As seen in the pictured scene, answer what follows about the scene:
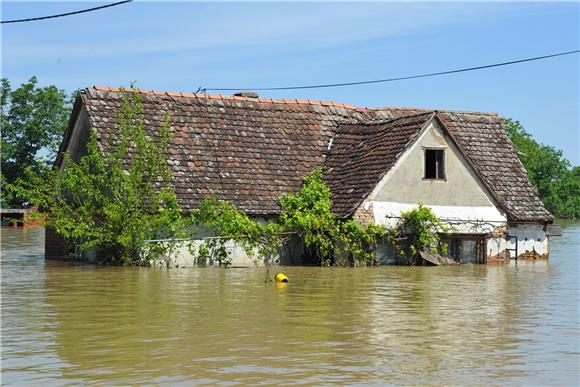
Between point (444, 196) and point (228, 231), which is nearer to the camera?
point (228, 231)

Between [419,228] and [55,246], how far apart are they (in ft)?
37.1

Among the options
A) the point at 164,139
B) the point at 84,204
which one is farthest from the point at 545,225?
the point at 84,204

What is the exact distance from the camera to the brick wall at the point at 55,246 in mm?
29864

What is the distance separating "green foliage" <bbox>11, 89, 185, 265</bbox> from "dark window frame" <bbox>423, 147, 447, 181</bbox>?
742 cm

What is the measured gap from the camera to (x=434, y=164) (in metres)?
28.9

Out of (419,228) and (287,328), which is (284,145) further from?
(287,328)

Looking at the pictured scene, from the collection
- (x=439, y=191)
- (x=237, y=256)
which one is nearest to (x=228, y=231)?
(x=237, y=256)

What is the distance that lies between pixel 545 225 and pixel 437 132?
5.03m

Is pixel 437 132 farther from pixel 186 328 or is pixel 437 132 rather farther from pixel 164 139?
pixel 186 328

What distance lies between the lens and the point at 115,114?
28.1 meters

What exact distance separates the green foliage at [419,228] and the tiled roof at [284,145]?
4.51 ft

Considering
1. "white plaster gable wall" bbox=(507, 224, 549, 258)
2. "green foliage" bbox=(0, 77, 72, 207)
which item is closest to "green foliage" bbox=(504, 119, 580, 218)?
"green foliage" bbox=(0, 77, 72, 207)

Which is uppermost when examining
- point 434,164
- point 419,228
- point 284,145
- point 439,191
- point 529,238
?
point 284,145

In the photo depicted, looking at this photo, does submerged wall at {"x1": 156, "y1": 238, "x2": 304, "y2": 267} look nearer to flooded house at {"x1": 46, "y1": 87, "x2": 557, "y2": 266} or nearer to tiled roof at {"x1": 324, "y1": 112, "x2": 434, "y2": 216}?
flooded house at {"x1": 46, "y1": 87, "x2": 557, "y2": 266}
